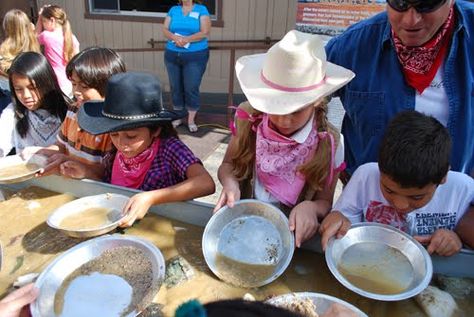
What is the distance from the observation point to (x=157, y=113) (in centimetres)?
177

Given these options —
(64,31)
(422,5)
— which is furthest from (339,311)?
(64,31)

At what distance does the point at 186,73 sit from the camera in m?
5.06

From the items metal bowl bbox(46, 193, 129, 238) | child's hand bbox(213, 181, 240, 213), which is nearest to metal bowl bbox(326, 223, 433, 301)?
child's hand bbox(213, 181, 240, 213)

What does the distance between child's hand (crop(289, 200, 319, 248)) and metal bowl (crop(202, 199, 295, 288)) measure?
0.12 ft

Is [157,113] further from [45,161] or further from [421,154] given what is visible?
[421,154]

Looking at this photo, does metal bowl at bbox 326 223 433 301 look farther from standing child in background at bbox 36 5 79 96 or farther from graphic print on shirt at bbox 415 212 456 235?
standing child in background at bbox 36 5 79 96

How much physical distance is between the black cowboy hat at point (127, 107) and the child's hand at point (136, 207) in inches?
12.2

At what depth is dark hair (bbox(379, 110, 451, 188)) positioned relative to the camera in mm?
1295

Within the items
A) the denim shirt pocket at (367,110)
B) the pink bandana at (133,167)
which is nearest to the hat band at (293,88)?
the denim shirt pocket at (367,110)

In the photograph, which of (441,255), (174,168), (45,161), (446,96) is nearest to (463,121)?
(446,96)

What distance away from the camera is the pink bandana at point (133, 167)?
1.88 m

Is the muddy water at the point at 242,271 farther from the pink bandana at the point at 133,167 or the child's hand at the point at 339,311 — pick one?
the pink bandana at the point at 133,167

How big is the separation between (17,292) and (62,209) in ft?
1.65

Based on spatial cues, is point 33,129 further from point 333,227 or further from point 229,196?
point 333,227
